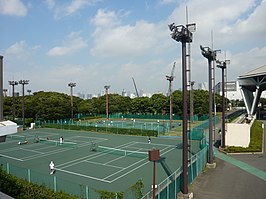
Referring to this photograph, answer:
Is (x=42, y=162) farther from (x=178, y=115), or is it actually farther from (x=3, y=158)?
(x=178, y=115)

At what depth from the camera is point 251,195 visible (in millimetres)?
14023

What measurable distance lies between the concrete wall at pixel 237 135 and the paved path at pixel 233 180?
3.27 m

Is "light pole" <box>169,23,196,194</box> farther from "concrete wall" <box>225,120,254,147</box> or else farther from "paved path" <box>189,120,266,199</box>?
"concrete wall" <box>225,120,254,147</box>

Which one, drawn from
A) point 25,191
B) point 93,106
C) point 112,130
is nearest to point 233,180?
point 25,191

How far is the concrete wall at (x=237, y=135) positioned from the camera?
26.2m

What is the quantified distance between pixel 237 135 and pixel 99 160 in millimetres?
14982

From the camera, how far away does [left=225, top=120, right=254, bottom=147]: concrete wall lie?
2623 centimetres

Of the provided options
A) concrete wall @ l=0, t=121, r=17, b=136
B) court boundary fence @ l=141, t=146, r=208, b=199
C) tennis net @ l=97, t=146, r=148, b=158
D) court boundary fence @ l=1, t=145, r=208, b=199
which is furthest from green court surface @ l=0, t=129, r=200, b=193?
concrete wall @ l=0, t=121, r=17, b=136

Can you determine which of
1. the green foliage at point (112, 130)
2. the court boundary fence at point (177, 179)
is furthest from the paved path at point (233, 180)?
the green foliage at point (112, 130)

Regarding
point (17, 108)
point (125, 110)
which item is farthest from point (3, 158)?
point (125, 110)

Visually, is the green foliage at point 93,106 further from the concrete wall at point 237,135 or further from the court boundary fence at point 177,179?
the court boundary fence at point 177,179

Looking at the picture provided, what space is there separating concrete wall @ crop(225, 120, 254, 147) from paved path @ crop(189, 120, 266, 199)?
10.7 feet

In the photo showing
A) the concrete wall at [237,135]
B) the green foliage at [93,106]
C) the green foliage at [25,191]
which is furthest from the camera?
the green foliage at [93,106]

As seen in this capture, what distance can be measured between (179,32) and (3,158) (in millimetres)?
21782
